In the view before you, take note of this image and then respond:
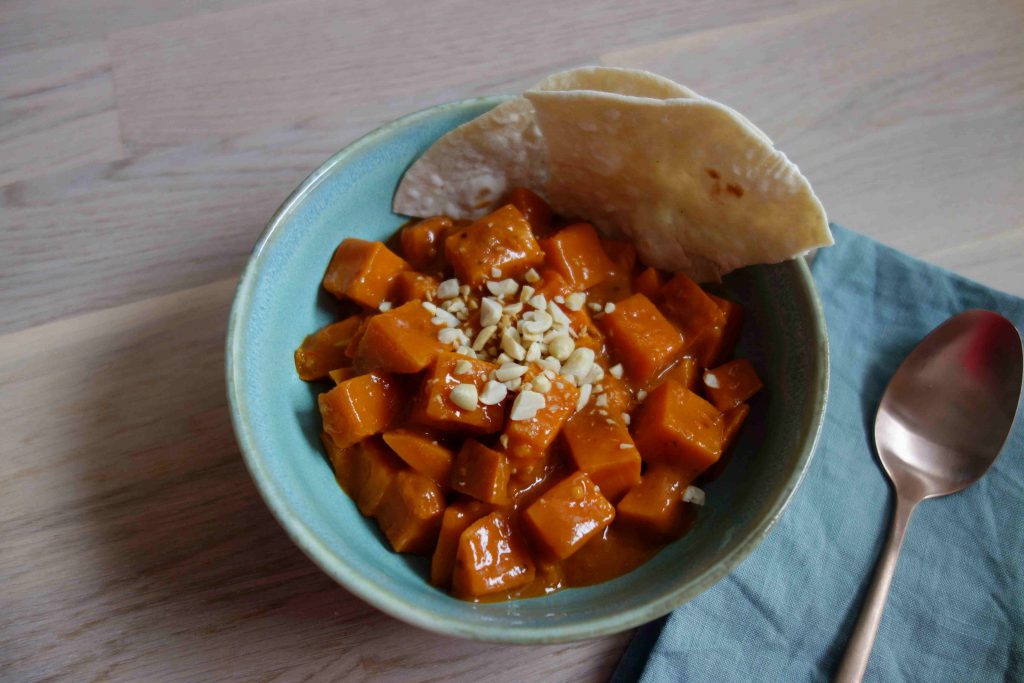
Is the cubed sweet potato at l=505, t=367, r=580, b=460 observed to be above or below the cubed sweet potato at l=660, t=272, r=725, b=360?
below

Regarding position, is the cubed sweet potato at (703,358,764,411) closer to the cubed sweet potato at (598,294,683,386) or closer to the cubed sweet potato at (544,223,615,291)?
the cubed sweet potato at (598,294,683,386)

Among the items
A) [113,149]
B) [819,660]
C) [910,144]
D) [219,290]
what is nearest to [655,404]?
[819,660]

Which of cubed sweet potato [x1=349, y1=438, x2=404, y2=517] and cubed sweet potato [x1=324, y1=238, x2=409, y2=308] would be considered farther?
cubed sweet potato [x1=324, y1=238, x2=409, y2=308]

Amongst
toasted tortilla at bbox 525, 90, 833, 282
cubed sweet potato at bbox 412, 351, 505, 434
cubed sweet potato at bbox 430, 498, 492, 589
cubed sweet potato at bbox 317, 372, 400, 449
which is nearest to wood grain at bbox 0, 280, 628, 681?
cubed sweet potato at bbox 430, 498, 492, 589

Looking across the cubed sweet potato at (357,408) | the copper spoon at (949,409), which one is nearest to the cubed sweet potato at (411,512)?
the cubed sweet potato at (357,408)

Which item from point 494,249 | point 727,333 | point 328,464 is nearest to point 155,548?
point 328,464

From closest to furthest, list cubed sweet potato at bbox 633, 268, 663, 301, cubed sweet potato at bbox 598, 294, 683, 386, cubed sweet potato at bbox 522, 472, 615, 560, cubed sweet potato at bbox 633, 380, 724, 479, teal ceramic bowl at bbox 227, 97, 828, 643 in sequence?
1. teal ceramic bowl at bbox 227, 97, 828, 643
2. cubed sweet potato at bbox 522, 472, 615, 560
3. cubed sweet potato at bbox 633, 380, 724, 479
4. cubed sweet potato at bbox 598, 294, 683, 386
5. cubed sweet potato at bbox 633, 268, 663, 301

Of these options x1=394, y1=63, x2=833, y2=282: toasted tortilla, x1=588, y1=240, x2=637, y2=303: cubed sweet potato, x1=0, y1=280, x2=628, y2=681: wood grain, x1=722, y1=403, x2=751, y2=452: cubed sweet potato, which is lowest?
x1=0, y1=280, x2=628, y2=681: wood grain
